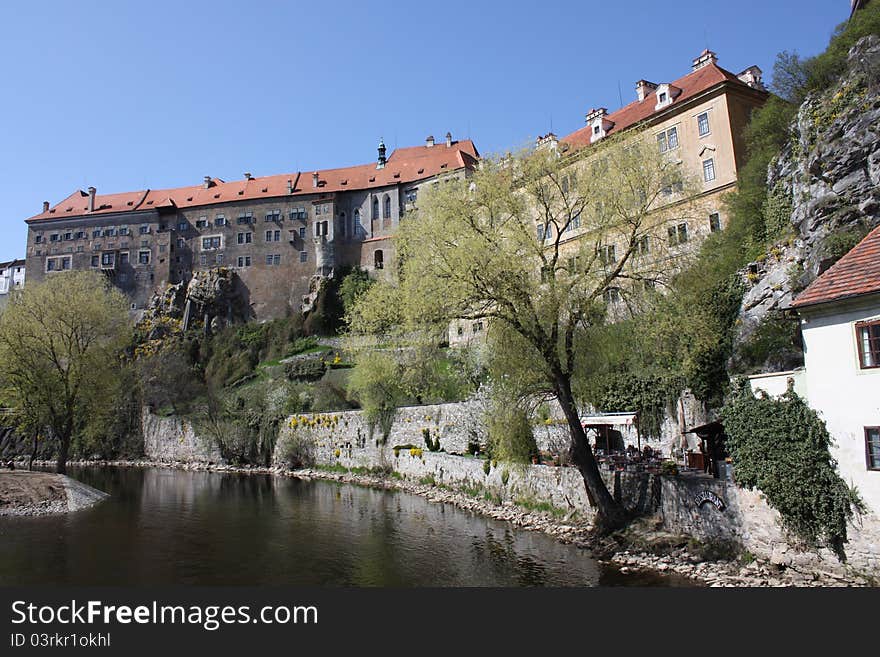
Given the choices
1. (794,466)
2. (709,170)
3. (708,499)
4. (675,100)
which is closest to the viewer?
(794,466)

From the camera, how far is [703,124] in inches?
1292

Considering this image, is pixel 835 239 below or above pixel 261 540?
above

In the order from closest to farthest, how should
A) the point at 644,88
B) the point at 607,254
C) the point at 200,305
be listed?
the point at 607,254, the point at 644,88, the point at 200,305

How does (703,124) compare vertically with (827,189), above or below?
above

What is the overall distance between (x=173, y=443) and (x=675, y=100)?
44.5m

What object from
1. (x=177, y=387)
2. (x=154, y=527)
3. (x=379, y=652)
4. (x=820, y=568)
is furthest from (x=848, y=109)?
(x=177, y=387)

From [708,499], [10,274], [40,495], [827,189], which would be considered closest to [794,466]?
[708,499]

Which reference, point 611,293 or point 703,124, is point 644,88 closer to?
point 703,124

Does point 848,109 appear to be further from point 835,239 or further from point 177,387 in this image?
point 177,387

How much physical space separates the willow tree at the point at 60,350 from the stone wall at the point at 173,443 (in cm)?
1512

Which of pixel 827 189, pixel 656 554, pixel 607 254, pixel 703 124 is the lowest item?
pixel 656 554

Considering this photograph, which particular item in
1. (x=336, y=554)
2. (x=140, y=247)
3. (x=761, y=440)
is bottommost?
(x=336, y=554)

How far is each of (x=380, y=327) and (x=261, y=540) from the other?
24.9 feet

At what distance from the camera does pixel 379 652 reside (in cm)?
782
